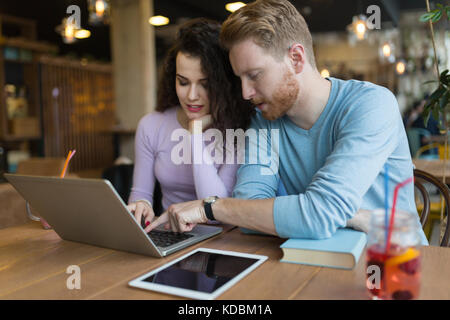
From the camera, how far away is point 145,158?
175cm

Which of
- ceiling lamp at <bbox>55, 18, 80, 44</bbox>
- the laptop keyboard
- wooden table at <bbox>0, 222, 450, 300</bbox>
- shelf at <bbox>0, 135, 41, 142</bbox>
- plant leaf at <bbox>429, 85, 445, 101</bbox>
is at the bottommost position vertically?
wooden table at <bbox>0, 222, 450, 300</bbox>

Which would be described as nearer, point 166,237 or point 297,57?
point 166,237

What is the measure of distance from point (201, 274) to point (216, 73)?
904 millimetres

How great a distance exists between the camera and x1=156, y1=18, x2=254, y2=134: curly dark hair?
1.54 m

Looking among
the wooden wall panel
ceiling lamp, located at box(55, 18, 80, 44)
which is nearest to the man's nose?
ceiling lamp, located at box(55, 18, 80, 44)

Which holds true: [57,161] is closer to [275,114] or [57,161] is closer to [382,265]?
[275,114]

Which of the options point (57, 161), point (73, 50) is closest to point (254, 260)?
point (57, 161)

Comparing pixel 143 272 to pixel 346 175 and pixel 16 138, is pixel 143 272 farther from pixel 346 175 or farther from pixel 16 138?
pixel 16 138

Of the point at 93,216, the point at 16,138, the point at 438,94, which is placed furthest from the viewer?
the point at 16,138

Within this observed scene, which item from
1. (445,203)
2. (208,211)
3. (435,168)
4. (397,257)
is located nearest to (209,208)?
(208,211)

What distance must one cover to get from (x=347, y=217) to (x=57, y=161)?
2.89 metres

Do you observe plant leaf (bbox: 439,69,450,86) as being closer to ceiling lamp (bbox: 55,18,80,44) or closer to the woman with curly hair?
the woman with curly hair

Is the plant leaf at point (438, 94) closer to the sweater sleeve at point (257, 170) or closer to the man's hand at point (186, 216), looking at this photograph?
the sweater sleeve at point (257, 170)

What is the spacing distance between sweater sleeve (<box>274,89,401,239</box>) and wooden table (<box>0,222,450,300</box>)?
0.30ft
